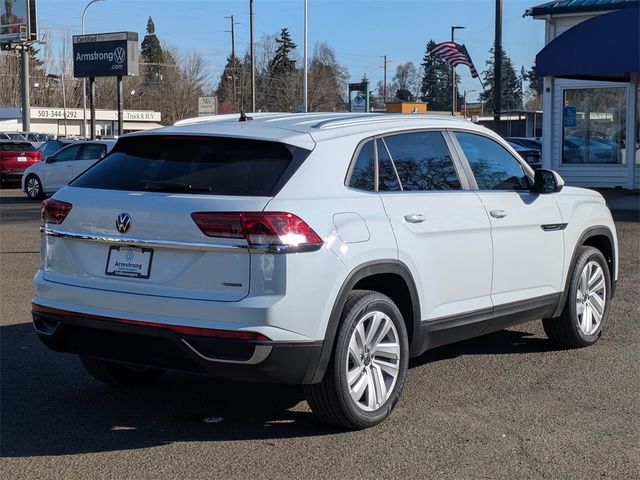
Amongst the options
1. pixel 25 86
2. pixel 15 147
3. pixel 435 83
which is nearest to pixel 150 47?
pixel 435 83

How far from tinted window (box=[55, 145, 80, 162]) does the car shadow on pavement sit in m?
18.4

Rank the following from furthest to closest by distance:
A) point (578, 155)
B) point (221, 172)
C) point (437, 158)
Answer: point (578, 155)
point (437, 158)
point (221, 172)

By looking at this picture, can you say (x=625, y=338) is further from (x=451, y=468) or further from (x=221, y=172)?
(x=221, y=172)

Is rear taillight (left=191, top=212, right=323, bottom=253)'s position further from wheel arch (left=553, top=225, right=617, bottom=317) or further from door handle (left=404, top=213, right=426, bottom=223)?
wheel arch (left=553, top=225, right=617, bottom=317)

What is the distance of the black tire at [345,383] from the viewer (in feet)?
15.8

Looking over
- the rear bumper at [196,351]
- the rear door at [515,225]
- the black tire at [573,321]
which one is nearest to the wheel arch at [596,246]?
the black tire at [573,321]

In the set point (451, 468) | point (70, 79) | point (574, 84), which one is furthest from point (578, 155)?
point (70, 79)

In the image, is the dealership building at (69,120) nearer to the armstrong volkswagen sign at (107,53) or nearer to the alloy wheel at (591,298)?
the armstrong volkswagen sign at (107,53)

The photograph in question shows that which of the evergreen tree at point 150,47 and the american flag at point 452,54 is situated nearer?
the american flag at point 452,54

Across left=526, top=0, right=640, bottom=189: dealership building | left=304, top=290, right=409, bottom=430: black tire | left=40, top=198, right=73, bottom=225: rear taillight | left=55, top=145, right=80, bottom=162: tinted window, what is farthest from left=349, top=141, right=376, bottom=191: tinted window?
left=55, top=145, right=80, bottom=162: tinted window

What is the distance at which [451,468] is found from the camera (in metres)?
4.48

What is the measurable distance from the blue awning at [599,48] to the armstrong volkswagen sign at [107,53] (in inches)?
1026

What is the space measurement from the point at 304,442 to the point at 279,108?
260ft

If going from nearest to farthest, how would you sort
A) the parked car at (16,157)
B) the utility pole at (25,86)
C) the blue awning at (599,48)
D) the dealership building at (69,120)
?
the blue awning at (599,48), the parked car at (16,157), the utility pole at (25,86), the dealership building at (69,120)
